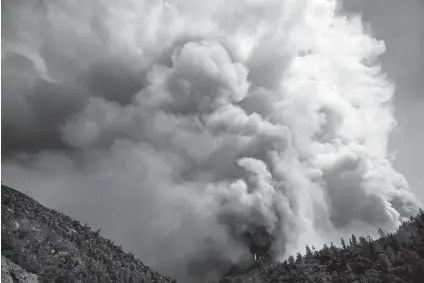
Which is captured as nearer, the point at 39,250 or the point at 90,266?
the point at 39,250

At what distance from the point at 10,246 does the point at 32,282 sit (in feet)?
39.0

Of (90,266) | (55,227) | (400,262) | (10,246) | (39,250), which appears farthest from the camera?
(400,262)

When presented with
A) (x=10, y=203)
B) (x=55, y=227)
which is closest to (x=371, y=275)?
(x=55, y=227)

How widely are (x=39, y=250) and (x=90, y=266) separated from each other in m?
47.5

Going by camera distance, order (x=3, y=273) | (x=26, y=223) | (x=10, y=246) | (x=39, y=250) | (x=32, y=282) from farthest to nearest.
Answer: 1. (x=26, y=223)
2. (x=39, y=250)
3. (x=10, y=246)
4. (x=32, y=282)
5. (x=3, y=273)

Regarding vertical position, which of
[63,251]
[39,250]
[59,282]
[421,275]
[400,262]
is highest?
[400,262]

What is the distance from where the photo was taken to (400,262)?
197750 millimetres

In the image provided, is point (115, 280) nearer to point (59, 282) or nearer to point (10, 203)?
point (10, 203)

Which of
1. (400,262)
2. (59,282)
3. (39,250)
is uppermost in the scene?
(400,262)

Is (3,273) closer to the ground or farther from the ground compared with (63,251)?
closer to the ground

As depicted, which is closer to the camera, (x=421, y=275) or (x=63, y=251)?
(x=63, y=251)

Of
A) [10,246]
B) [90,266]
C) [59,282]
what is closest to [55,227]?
[90,266]

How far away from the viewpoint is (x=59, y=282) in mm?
104125

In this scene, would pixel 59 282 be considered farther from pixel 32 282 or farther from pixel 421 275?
pixel 421 275
